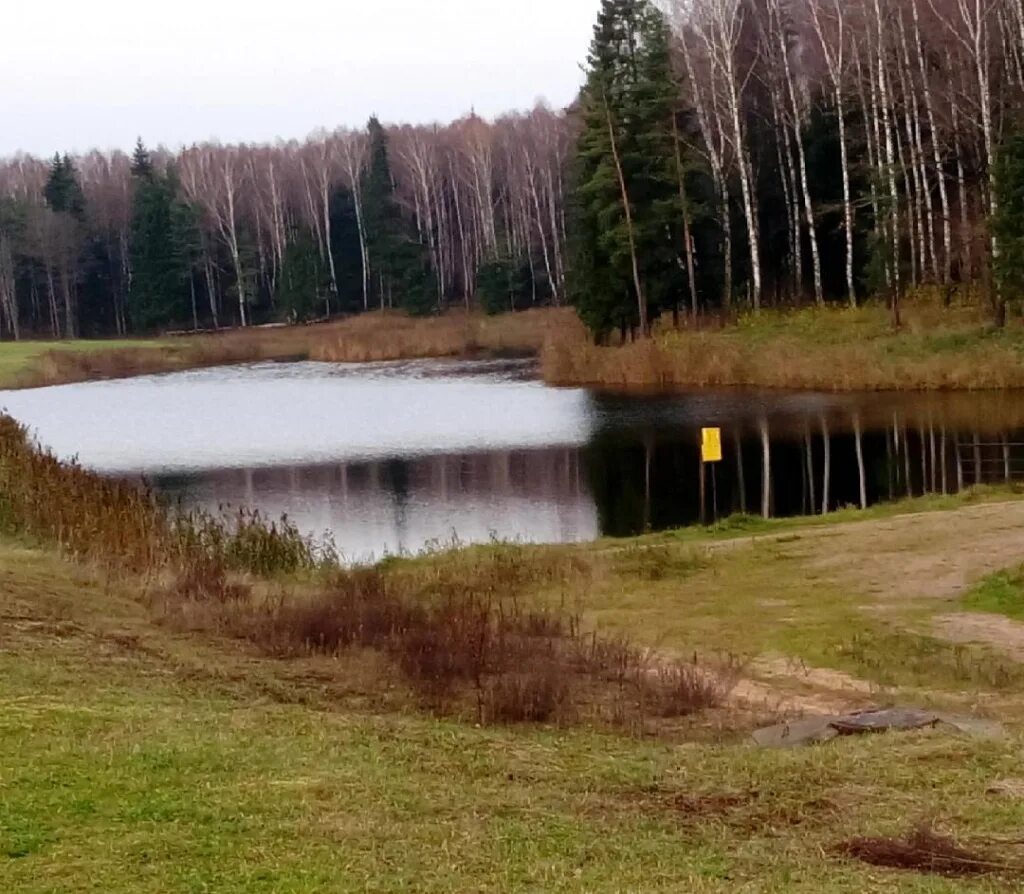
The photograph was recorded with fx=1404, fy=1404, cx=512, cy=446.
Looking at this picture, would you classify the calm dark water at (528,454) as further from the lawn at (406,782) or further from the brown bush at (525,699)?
the brown bush at (525,699)

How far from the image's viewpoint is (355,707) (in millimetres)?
9602

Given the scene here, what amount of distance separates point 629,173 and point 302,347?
974 inches

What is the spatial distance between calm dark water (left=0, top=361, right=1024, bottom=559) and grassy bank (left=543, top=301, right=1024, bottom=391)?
147 centimetres

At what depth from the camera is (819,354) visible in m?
37.3

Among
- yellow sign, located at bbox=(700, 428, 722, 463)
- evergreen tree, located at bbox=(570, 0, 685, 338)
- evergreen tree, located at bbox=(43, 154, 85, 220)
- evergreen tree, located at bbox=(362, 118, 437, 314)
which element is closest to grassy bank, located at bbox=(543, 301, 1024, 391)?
evergreen tree, located at bbox=(570, 0, 685, 338)

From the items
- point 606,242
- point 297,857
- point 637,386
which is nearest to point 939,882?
point 297,857

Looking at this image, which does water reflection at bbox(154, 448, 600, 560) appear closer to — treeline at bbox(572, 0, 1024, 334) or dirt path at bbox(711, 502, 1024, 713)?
dirt path at bbox(711, 502, 1024, 713)

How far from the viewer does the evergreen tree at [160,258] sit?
80875 mm

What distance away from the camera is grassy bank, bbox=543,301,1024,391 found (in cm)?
3394

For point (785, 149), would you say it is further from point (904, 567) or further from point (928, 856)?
point (928, 856)

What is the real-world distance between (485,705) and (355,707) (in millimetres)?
894

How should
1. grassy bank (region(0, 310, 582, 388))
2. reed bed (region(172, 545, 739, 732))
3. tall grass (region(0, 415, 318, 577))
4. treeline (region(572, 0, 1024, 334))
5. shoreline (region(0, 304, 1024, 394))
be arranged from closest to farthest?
1. reed bed (region(172, 545, 739, 732))
2. tall grass (region(0, 415, 318, 577))
3. shoreline (region(0, 304, 1024, 394))
4. treeline (region(572, 0, 1024, 334))
5. grassy bank (region(0, 310, 582, 388))

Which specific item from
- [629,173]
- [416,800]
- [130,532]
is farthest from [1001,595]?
[629,173]

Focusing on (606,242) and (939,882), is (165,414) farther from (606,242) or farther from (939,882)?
(939,882)
